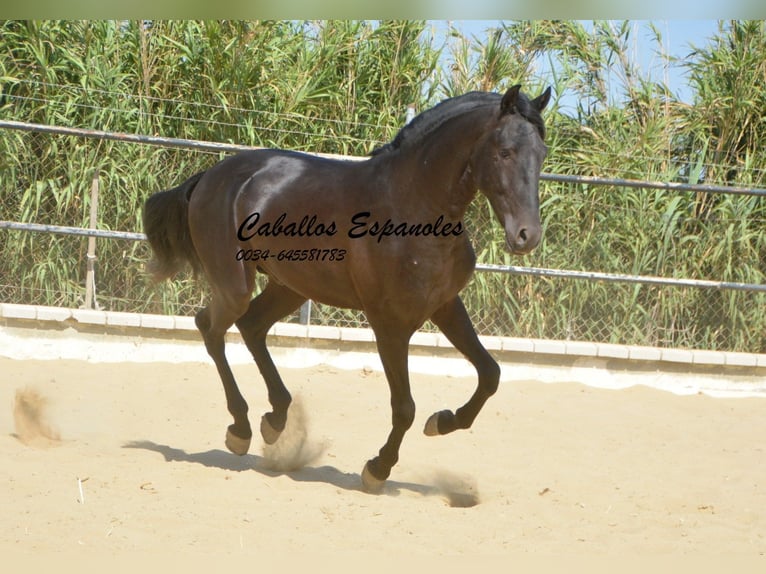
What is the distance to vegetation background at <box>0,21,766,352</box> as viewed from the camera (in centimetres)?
804

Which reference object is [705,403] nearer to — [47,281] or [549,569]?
[549,569]

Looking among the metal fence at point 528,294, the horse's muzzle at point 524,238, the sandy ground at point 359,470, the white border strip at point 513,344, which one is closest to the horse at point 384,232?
the horse's muzzle at point 524,238

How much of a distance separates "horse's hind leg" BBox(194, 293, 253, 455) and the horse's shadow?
128mm

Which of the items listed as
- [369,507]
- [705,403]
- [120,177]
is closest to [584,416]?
[705,403]

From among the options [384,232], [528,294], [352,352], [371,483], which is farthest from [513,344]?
[384,232]

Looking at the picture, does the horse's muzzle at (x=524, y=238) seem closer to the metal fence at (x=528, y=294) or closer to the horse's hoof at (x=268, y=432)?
the horse's hoof at (x=268, y=432)

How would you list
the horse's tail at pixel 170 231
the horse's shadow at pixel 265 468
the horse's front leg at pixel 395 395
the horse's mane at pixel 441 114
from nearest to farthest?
the horse's mane at pixel 441 114 → the horse's front leg at pixel 395 395 → the horse's shadow at pixel 265 468 → the horse's tail at pixel 170 231

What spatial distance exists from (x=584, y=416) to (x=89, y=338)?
3.85 m

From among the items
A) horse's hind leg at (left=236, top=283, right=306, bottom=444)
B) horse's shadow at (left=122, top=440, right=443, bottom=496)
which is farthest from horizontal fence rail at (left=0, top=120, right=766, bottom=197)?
horse's shadow at (left=122, top=440, right=443, bottom=496)

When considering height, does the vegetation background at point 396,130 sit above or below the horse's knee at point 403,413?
above

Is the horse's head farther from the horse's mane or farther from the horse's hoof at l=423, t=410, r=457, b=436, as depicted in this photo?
the horse's hoof at l=423, t=410, r=457, b=436

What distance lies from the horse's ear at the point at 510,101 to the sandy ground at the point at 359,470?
1.80 m

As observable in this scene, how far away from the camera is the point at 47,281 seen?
786 cm

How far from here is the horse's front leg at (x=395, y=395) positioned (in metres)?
4.53
